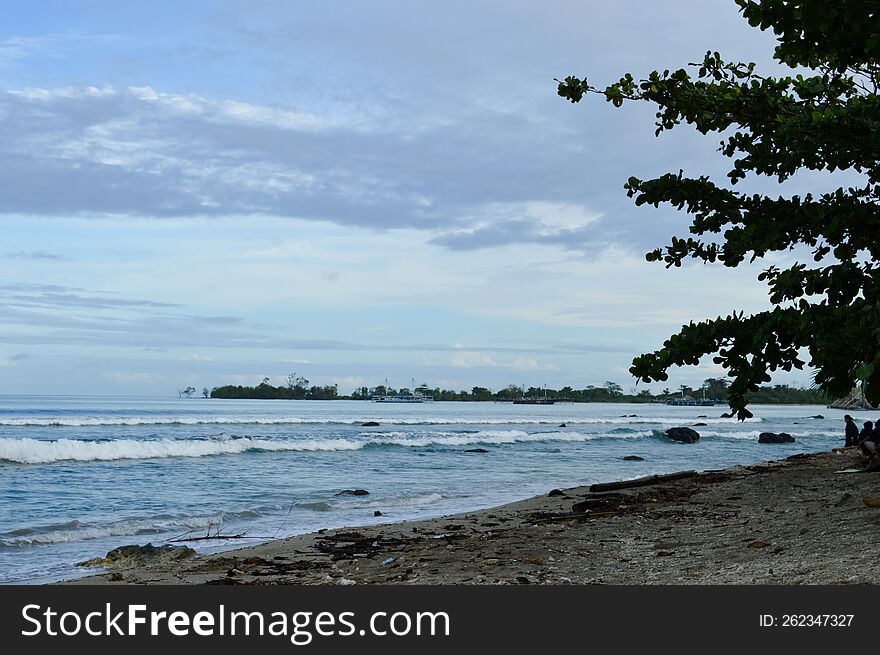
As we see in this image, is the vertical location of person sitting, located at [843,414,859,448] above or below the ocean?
above

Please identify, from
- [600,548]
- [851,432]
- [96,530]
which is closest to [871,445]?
[851,432]

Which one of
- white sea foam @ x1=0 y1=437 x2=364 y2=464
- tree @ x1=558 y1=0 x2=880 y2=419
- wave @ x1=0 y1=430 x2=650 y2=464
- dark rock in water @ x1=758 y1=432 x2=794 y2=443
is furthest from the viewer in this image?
dark rock in water @ x1=758 y1=432 x2=794 y2=443

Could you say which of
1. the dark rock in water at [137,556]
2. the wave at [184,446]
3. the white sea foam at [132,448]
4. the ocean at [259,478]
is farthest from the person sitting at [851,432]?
the white sea foam at [132,448]

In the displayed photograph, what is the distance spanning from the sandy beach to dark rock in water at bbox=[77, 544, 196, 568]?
0.05m

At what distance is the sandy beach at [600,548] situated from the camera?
24.3ft

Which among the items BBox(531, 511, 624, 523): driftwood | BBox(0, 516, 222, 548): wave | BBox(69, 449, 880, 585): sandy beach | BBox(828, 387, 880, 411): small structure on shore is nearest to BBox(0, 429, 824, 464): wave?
BBox(828, 387, 880, 411): small structure on shore

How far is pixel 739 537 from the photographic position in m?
9.30

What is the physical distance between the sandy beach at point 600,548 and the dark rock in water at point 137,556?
49mm

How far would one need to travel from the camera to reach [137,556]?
10.5 meters

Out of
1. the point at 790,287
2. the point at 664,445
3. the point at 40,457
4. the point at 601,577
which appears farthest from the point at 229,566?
the point at 664,445

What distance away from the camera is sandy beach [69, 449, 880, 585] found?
741 cm

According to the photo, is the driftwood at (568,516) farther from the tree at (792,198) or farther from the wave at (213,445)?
the wave at (213,445)

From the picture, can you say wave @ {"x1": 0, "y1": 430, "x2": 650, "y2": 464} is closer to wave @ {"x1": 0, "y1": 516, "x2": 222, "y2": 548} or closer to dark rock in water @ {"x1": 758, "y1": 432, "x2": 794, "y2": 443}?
dark rock in water @ {"x1": 758, "y1": 432, "x2": 794, "y2": 443}

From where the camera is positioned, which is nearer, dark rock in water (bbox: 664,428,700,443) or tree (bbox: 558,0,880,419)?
tree (bbox: 558,0,880,419)
